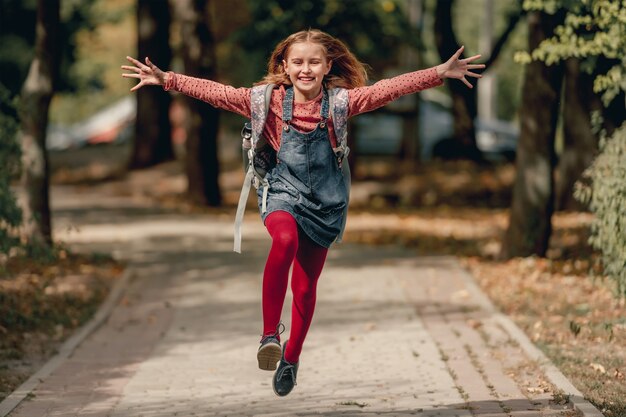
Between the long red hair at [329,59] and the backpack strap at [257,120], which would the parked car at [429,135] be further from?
the backpack strap at [257,120]

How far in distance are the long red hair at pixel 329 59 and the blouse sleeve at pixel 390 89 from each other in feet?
0.74

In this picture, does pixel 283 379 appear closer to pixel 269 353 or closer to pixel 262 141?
pixel 269 353

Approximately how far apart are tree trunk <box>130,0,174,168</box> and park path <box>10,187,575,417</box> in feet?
32.2

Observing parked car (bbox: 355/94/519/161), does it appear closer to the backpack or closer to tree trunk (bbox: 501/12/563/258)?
tree trunk (bbox: 501/12/563/258)

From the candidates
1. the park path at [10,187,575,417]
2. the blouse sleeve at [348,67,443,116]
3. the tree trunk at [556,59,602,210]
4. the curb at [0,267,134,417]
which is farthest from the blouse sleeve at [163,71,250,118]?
the tree trunk at [556,59,602,210]

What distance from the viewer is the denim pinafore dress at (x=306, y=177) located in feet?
22.6

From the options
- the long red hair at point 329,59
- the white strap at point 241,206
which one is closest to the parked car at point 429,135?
the long red hair at point 329,59

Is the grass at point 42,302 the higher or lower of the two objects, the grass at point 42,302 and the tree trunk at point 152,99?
the lower

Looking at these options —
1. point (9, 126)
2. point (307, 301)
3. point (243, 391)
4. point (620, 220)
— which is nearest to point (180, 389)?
point (243, 391)

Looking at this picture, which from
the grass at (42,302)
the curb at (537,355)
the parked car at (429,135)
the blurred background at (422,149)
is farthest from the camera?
the parked car at (429,135)

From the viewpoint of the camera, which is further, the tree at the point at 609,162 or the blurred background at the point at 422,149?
the blurred background at the point at 422,149

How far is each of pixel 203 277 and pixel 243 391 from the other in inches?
246

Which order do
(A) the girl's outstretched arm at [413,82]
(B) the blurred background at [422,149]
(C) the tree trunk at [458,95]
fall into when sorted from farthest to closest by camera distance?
(C) the tree trunk at [458,95], (B) the blurred background at [422,149], (A) the girl's outstretched arm at [413,82]

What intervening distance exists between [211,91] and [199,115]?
15968mm
